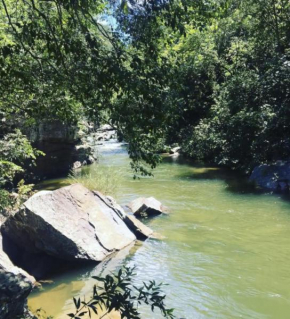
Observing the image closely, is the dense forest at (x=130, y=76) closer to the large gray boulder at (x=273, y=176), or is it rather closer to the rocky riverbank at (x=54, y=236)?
the rocky riverbank at (x=54, y=236)

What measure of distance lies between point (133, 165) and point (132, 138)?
399mm

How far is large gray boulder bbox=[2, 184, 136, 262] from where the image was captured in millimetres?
6953

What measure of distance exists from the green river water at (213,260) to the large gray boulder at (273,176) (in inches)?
33.5

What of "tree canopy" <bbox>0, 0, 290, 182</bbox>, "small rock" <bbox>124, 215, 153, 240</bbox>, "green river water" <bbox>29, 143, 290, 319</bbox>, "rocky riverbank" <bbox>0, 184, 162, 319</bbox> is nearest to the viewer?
"tree canopy" <bbox>0, 0, 290, 182</bbox>

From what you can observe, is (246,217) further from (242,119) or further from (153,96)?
(153,96)

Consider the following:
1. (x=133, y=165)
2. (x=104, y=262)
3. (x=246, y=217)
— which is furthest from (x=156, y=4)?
(x=246, y=217)

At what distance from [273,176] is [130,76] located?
1198 centimetres

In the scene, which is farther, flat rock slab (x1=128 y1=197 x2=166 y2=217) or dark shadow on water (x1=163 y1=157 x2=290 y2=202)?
dark shadow on water (x1=163 y1=157 x2=290 y2=202)

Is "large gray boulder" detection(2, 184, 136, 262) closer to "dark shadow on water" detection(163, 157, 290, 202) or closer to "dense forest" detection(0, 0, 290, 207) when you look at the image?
"dense forest" detection(0, 0, 290, 207)

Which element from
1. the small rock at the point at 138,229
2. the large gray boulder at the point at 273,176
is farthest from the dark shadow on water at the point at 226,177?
the small rock at the point at 138,229

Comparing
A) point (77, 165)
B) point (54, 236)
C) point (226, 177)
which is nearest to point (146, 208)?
point (54, 236)

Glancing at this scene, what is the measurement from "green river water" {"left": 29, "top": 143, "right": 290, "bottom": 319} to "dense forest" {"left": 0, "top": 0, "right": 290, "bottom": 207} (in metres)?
2.69

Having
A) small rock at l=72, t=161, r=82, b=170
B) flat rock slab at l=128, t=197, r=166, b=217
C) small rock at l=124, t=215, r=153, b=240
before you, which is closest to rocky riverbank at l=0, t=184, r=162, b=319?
small rock at l=124, t=215, r=153, b=240

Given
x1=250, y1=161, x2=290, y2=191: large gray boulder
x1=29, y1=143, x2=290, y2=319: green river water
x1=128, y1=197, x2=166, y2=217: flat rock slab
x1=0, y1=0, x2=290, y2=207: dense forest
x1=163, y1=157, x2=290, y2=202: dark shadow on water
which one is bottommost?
x1=29, y1=143, x2=290, y2=319: green river water
